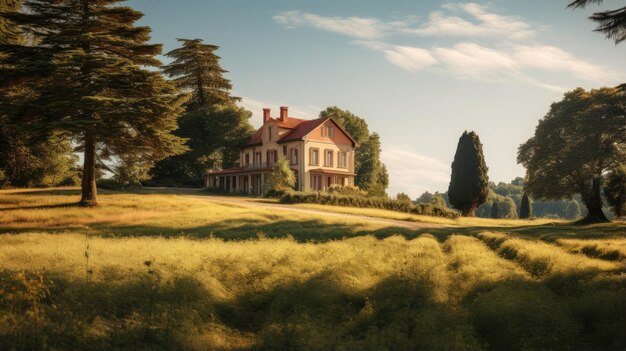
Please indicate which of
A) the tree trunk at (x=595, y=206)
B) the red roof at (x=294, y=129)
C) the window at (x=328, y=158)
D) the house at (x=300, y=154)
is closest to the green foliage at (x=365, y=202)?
the house at (x=300, y=154)

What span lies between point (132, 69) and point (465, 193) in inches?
1577

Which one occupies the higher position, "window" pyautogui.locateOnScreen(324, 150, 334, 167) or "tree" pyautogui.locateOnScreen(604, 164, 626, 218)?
"window" pyautogui.locateOnScreen(324, 150, 334, 167)

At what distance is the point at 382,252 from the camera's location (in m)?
15.3

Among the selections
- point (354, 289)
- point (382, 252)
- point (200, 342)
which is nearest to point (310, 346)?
point (200, 342)

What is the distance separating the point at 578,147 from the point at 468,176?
606 inches

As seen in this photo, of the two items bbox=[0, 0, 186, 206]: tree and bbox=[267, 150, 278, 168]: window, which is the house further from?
bbox=[0, 0, 186, 206]: tree

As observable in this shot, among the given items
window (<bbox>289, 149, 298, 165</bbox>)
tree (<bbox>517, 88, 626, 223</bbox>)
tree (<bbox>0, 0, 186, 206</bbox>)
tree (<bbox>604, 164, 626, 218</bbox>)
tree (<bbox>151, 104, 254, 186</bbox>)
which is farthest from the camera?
tree (<bbox>151, 104, 254, 186</bbox>)

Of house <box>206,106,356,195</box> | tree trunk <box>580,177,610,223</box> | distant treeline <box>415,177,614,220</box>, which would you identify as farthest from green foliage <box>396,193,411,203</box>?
distant treeline <box>415,177,614,220</box>

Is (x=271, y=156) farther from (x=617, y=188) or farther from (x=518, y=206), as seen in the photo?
(x=518, y=206)

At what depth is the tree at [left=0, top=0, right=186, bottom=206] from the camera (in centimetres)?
2548

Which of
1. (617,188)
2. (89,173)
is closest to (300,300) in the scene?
(89,173)

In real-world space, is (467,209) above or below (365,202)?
below

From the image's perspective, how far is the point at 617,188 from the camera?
4197 cm

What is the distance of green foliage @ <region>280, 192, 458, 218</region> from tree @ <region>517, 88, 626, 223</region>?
373 inches
